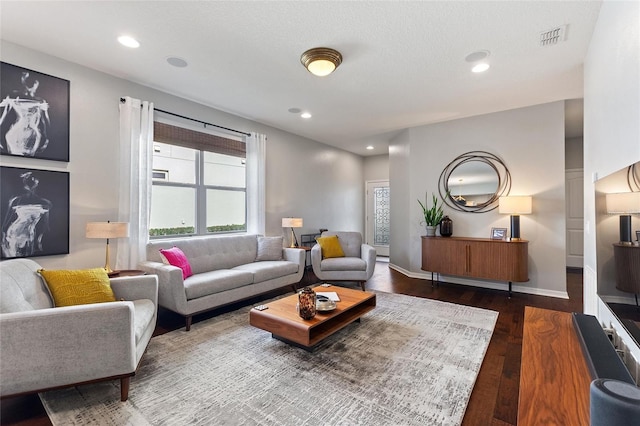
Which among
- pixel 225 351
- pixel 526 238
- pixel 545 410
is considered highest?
pixel 526 238

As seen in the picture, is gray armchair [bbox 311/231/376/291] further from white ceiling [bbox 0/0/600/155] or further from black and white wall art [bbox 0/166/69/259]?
black and white wall art [bbox 0/166/69/259]

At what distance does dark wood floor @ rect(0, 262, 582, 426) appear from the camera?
1.70 meters

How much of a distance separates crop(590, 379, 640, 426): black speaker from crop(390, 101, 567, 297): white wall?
13.6 ft

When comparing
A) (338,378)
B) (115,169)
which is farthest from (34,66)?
(338,378)

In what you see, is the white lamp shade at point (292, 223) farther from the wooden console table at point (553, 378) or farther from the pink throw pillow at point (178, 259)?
the wooden console table at point (553, 378)

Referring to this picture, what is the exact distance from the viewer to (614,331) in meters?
1.43

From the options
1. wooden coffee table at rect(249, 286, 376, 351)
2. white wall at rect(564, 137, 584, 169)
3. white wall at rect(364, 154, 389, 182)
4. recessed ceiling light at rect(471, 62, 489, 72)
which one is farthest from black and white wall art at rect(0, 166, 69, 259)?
white wall at rect(564, 137, 584, 169)

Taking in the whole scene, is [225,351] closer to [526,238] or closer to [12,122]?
[12,122]

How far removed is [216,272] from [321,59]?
2.68m

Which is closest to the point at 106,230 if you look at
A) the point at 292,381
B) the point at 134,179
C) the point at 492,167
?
the point at 134,179

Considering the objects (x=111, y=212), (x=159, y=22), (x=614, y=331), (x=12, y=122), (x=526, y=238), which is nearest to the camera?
(x=614, y=331)

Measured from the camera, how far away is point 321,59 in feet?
8.80

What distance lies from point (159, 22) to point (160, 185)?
2.03 metres

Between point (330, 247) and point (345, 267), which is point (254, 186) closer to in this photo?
point (330, 247)
